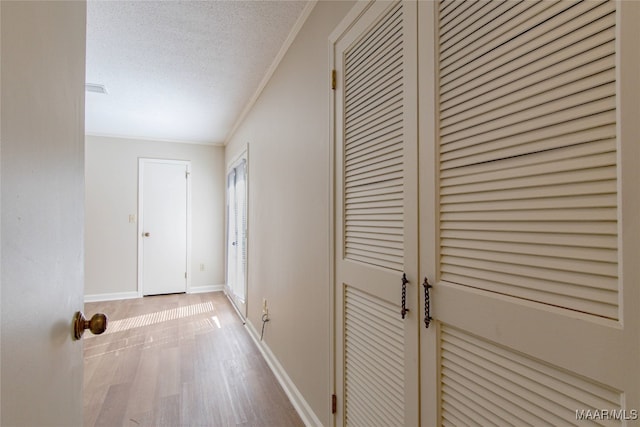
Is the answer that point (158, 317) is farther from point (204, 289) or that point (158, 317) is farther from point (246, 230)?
point (246, 230)

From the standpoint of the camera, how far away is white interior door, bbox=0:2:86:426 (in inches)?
17.7

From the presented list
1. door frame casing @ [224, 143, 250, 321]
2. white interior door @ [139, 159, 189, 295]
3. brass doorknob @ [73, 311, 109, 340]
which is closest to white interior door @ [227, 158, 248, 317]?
door frame casing @ [224, 143, 250, 321]

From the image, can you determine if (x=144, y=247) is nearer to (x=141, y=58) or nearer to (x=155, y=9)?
(x=141, y=58)

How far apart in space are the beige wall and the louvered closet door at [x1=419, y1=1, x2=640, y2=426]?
788mm

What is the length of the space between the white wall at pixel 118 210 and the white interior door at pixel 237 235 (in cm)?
66

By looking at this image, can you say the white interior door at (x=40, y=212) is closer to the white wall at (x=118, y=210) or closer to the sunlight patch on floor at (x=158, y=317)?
the sunlight patch on floor at (x=158, y=317)

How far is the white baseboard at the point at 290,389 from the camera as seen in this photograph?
1872mm

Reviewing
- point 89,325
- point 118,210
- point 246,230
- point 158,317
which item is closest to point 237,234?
point 246,230

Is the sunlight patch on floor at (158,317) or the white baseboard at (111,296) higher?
the white baseboard at (111,296)

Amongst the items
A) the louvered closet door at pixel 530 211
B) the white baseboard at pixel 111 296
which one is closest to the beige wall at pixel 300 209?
the louvered closet door at pixel 530 211

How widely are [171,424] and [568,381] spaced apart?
6.78ft

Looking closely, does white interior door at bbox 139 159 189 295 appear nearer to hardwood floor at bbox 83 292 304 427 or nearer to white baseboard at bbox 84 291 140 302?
white baseboard at bbox 84 291 140 302

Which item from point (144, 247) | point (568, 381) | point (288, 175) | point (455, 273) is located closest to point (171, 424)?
point (288, 175)

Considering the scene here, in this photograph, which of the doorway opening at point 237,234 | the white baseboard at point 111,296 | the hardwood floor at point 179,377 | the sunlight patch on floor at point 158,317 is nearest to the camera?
the hardwood floor at point 179,377
